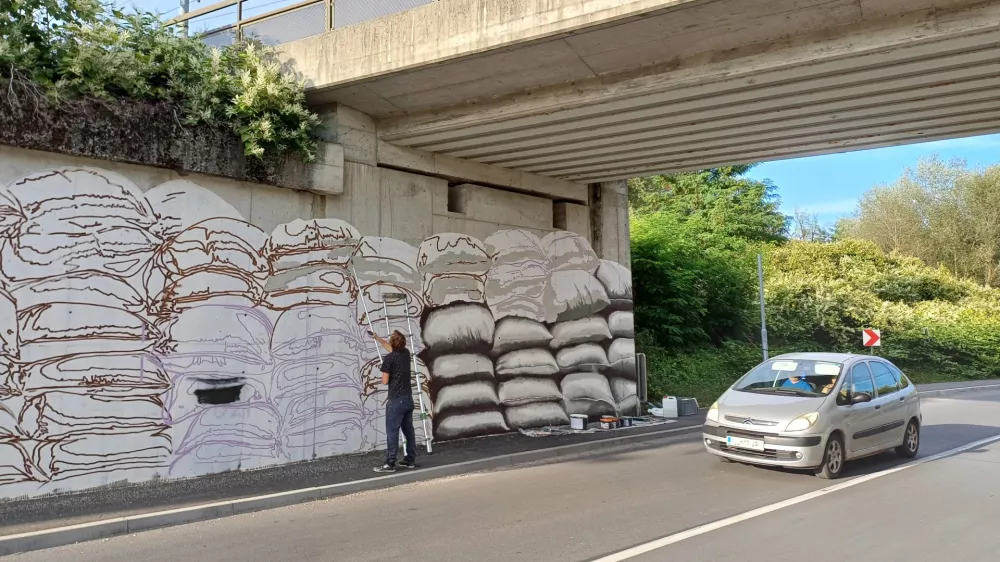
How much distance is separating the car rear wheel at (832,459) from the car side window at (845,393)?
43cm

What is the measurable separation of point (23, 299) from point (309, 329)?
10.5 ft

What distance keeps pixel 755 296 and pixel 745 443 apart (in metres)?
17.3

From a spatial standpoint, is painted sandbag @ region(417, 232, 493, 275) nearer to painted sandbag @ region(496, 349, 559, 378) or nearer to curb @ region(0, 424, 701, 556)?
painted sandbag @ region(496, 349, 559, 378)

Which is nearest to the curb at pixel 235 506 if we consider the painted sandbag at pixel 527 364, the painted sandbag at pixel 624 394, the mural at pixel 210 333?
the mural at pixel 210 333

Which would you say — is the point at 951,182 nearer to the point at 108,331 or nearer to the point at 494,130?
the point at 494,130

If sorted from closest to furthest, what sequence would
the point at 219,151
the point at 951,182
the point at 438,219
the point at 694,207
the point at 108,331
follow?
the point at 108,331 → the point at 219,151 → the point at 438,219 → the point at 694,207 → the point at 951,182

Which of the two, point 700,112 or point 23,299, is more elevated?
point 700,112

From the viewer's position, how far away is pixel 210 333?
829 cm

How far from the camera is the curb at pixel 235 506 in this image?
5.78m

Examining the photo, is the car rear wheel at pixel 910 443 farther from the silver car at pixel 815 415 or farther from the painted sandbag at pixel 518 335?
the painted sandbag at pixel 518 335

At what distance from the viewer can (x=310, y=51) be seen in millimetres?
9141

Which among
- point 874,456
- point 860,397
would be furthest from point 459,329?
point 874,456

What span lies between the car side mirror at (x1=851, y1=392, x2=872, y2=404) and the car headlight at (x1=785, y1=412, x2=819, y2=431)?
0.90m

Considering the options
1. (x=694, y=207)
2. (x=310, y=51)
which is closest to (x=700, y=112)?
(x=310, y=51)
